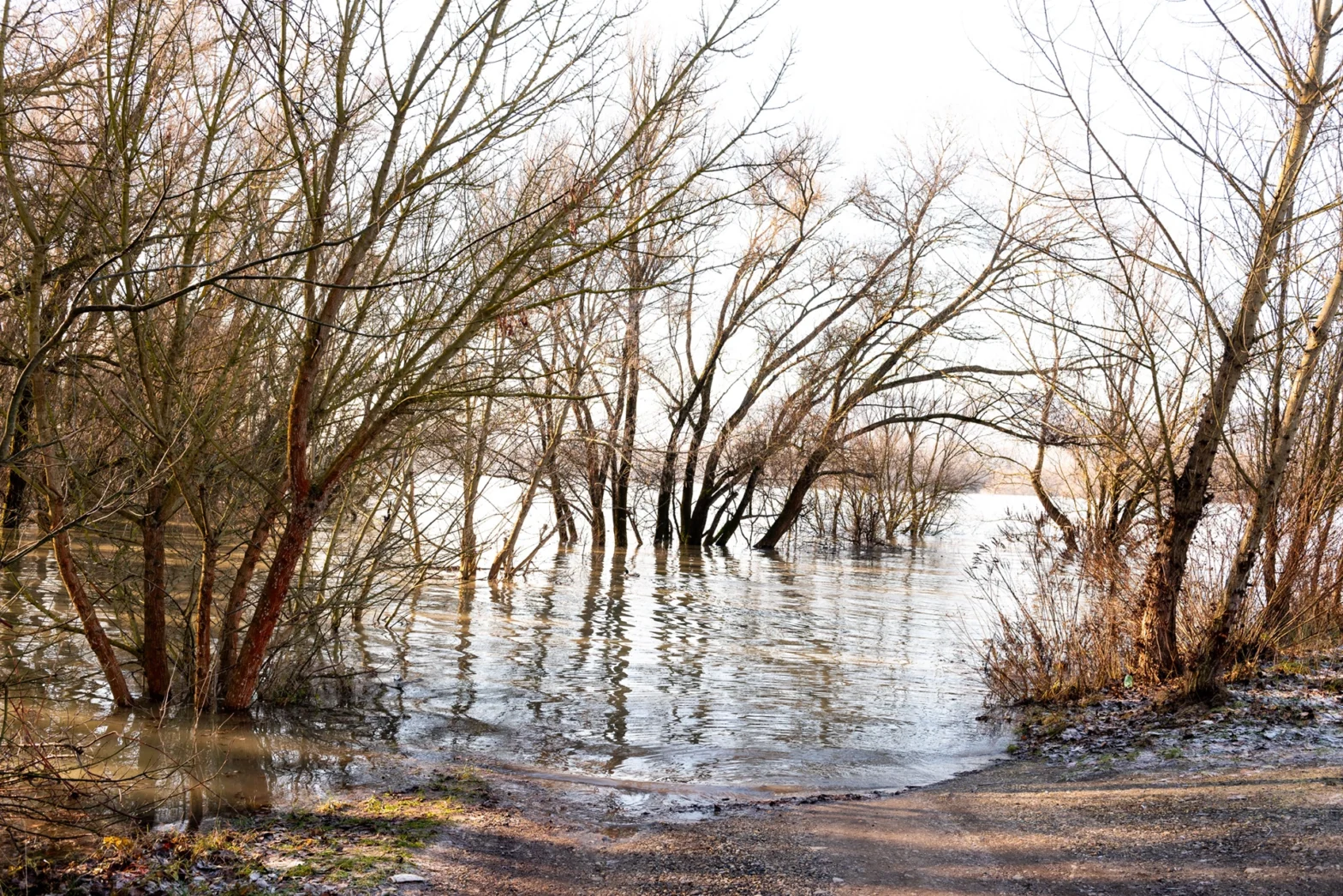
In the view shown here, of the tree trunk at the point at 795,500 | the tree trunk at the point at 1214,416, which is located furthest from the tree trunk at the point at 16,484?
the tree trunk at the point at 795,500

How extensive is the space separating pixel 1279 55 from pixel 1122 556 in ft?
14.6

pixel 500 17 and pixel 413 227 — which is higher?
pixel 500 17

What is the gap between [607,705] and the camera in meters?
9.70

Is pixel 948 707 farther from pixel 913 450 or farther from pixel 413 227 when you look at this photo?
pixel 913 450

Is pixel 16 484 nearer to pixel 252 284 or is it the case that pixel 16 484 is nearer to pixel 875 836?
pixel 252 284

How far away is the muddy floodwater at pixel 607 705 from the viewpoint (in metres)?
7.29

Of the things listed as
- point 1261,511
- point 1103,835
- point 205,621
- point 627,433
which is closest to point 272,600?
point 205,621

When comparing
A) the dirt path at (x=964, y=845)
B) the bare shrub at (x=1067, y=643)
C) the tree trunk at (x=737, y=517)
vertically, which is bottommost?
the dirt path at (x=964, y=845)

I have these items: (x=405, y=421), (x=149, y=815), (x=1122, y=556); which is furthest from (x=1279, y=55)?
(x=149, y=815)

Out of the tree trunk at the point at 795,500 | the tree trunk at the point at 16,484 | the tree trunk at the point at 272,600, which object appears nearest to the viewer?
the tree trunk at the point at 16,484

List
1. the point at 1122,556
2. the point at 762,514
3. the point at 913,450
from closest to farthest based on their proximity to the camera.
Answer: the point at 1122,556 → the point at 762,514 → the point at 913,450

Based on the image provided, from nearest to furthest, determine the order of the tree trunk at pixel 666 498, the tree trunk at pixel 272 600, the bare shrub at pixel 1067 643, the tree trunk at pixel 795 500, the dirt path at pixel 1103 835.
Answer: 1. the dirt path at pixel 1103 835
2. the tree trunk at pixel 272 600
3. the bare shrub at pixel 1067 643
4. the tree trunk at pixel 666 498
5. the tree trunk at pixel 795 500

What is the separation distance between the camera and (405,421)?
821cm

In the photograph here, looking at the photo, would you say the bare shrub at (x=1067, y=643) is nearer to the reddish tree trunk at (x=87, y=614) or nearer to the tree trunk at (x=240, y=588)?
the tree trunk at (x=240, y=588)
